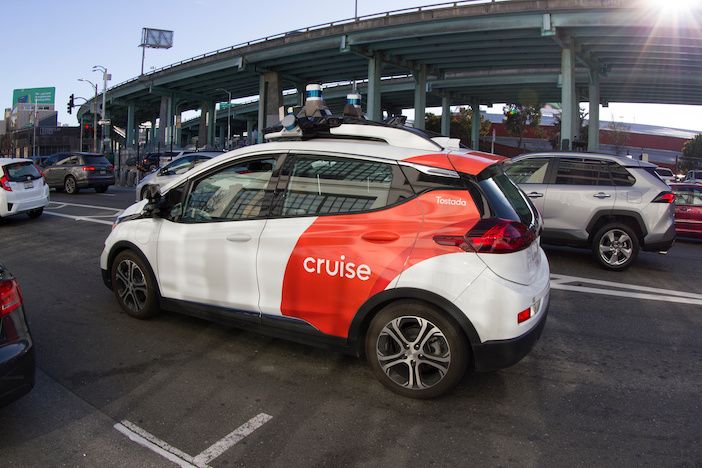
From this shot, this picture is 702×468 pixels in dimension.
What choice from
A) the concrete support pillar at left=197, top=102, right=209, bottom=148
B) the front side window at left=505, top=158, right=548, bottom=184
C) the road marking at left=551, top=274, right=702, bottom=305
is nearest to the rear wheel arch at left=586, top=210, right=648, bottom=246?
the front side window at left=505, top=158, right=548, bottom=184

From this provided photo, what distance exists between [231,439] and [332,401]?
0.76m

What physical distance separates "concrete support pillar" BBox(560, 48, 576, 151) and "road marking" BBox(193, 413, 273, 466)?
3168cm

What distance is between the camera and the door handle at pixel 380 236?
3.66 metres

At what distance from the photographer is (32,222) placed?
12.3 m

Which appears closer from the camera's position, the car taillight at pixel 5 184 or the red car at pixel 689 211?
the red car at pixel 689 211

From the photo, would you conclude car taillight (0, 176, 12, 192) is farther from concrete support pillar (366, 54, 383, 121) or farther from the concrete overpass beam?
the concrete overpass beam

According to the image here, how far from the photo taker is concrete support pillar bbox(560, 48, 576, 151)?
32250mm

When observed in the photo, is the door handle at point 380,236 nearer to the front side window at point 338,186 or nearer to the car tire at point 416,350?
the front side window at point 338,186

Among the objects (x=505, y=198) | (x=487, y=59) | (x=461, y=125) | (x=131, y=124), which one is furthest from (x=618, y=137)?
(x=505, y=198)

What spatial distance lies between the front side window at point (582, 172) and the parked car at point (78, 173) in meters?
17.5

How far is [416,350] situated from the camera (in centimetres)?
365

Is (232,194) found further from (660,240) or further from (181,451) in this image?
(660,240)

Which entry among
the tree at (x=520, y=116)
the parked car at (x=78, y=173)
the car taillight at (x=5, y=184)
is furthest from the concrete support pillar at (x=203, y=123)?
the car taillight at (x=5, y=184)

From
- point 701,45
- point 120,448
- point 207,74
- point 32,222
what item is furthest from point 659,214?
point 207,74
